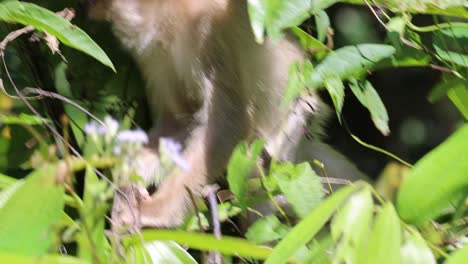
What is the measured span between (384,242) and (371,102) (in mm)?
767

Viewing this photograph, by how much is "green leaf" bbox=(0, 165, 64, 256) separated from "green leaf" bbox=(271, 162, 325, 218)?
1.48 ft

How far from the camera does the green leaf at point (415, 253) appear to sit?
3.43 feet

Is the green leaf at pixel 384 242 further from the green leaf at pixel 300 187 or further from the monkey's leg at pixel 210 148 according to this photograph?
the monkey's leg at pixel 210 148

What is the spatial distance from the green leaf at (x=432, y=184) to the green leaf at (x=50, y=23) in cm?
62

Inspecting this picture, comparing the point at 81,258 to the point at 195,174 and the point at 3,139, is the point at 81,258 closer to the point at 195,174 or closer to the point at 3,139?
the point at 3,139

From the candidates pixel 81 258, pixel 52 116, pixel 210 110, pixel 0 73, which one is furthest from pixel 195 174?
pixel 81 258

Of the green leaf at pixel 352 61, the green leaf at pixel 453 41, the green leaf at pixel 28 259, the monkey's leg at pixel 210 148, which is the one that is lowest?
the monkey's leg at pixel 210 148

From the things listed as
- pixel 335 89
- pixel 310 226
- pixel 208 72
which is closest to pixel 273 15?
pixel 335 89

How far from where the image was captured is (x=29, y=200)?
1.01 m

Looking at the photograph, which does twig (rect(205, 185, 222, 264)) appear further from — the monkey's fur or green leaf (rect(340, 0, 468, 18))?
green leaf (rect(340, 0, 468, 18))

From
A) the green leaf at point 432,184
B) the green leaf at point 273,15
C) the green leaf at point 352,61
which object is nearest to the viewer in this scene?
the green leaf at point 432,184

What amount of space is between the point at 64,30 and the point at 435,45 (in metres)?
0.75

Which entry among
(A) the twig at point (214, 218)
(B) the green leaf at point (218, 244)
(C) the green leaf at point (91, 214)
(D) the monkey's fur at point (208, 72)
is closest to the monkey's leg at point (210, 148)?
(D) the monkey's fur at point (208, 72)

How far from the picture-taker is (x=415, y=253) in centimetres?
105
